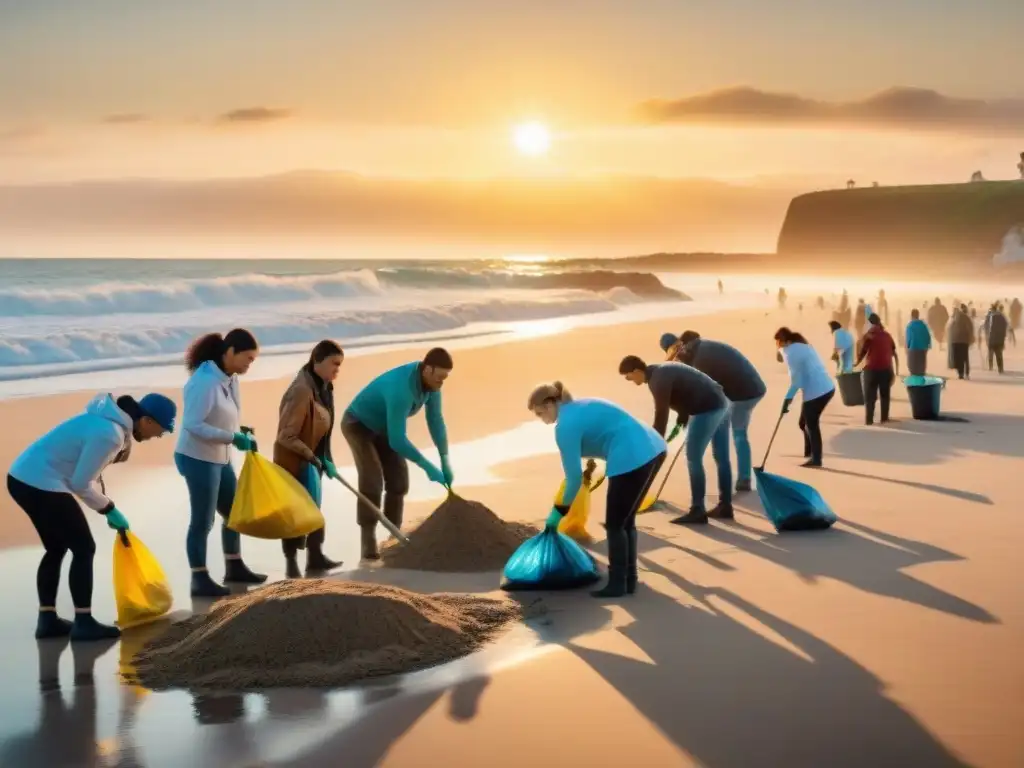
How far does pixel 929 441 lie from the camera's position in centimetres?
1412

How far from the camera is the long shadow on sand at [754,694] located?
17.2 ft

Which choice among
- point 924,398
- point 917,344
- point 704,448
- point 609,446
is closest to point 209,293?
point 917,344

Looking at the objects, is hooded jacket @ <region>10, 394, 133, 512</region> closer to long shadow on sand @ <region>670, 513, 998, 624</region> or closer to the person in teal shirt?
long shadow on sand @ <region>670, 513, 998, 624</region>

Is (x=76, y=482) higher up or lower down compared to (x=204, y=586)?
higher up

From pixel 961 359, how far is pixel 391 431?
15215mm

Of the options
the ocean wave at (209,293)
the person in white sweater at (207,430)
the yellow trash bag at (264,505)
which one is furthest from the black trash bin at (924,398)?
the ocean wave at (209,293)

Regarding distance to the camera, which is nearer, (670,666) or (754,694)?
(754,694)

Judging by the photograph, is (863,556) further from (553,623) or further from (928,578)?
(553,623)

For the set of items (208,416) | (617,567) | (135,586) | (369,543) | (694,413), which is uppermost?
(208,416)

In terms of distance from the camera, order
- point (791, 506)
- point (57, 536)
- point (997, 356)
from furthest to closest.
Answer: point (997, 356), point (791, 506), point (57, 536)

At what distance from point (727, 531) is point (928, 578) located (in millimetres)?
1885

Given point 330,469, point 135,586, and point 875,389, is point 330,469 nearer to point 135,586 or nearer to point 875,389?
point 135,586

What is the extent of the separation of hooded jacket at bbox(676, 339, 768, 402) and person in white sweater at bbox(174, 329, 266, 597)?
4023 mm

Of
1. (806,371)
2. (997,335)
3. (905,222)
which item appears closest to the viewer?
(806,371)
